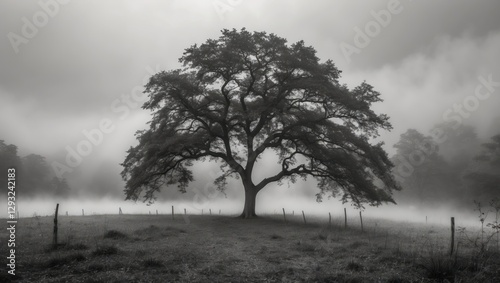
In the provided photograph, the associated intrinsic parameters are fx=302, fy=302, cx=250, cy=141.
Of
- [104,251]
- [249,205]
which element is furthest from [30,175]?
[104,251]

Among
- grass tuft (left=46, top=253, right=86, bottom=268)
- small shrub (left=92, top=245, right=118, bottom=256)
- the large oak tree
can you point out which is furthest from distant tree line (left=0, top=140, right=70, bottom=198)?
grass tuft (left=46, top=253, right=86, bottom=268)

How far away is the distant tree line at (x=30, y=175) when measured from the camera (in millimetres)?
50803

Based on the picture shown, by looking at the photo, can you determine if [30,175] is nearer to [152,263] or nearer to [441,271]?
[152,263]

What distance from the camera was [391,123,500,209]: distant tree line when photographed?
125 ft

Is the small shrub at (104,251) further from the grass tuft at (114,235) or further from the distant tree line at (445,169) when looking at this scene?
the distant tree line at (445,169)

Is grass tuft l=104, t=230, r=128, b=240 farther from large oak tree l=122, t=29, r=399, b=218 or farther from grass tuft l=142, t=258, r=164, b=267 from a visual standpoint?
large oak tree l=122, t=29, r=399, b=218

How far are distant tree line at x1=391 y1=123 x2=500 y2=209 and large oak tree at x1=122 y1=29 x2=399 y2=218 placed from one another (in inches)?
857

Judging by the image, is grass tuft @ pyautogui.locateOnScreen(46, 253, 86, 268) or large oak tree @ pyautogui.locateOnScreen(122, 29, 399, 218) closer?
grass tuft @ pyautogui.locateOnScreen(46, 253, 86, 268)

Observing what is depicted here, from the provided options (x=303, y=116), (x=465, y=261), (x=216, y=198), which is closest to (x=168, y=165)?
(x=303, y=116)

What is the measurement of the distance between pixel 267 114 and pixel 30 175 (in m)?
57.7

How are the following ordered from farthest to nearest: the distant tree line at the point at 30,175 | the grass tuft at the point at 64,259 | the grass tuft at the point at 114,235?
1. the distant tree line at the point at 30,175
2. the grass tuft at the point at 114,235
3. the grass tuft at the point at 64,259

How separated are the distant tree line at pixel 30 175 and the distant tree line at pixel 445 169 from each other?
63335 millimetres

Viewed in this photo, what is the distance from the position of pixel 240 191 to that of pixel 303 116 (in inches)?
2511

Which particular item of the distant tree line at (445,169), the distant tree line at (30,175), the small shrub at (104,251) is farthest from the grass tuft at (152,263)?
the distant tree line at (30,175)
